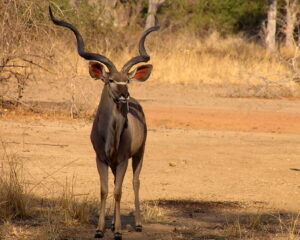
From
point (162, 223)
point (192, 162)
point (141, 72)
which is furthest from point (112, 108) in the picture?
point (192, 162)

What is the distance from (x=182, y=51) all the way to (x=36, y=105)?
11.4 meters

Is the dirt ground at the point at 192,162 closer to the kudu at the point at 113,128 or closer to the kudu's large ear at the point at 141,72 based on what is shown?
the kudu at the point at 113,128

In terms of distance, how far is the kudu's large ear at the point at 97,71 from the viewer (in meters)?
6.91

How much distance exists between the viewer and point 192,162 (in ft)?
38.3

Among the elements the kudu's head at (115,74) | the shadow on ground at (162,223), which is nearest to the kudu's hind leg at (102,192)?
the shadow on ground at (162,223)

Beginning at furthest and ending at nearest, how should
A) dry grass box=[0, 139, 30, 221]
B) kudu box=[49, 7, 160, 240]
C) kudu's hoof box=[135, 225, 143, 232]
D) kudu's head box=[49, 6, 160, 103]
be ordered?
dry grass box=[0, 139, 30, 221] → kudu's hoof box=[135, 225, 143, 232] → kudu box=[49, 7, 160, 240] → kudu's head box=[49, 6, 160, 103]

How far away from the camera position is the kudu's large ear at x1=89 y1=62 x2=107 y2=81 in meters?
6.91

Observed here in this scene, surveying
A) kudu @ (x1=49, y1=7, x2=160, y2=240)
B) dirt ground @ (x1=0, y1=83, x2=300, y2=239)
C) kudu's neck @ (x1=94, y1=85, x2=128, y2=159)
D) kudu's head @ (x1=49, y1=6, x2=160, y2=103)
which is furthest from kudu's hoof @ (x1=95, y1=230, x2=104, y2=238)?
kudu's head @ (x1=49, y1=6, x2=160, y2=103)

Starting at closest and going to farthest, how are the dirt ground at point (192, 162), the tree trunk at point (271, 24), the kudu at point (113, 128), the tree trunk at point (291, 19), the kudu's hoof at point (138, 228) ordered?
1. the kudu at point (113, 128)
2. the kudu's hoof at point (138, 228)
3. the dirt ground at point (192, 162)
4. the tree trunk at point (291, 19)
5. the tree trunk at point (271, 24)

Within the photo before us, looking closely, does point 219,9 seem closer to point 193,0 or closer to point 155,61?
point 193,0

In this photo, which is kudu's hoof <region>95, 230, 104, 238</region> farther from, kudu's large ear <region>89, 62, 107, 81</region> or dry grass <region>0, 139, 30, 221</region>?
kudu's large ear <region>89, 62, 107, 81</region>

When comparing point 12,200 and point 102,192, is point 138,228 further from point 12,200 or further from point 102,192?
point 12,200

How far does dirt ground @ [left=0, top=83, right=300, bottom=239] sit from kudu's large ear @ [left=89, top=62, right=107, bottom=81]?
4.67 ft

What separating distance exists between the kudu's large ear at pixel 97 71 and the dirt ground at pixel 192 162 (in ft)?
4.67
